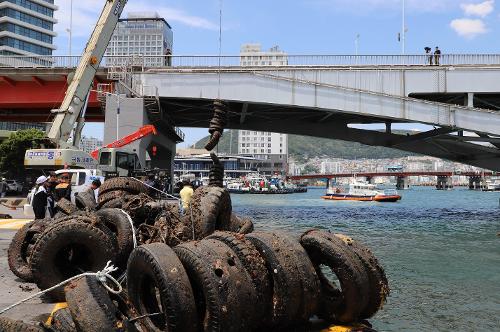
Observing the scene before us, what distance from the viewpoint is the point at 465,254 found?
16.7 meters

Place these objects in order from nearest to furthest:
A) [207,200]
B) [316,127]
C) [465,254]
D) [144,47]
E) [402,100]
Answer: [207,200] < [465,254] < [402,100] < [316,127] < [144,47]

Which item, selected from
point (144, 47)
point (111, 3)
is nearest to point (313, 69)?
point (111, 3)

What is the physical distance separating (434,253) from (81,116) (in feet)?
74.6

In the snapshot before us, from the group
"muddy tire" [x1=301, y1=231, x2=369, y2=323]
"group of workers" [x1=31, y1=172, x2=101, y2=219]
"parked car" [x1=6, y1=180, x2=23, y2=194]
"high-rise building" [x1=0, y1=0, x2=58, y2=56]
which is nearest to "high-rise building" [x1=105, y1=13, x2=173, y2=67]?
"high-rise building" [x1=0, y1=0, x2=58, y2=56]

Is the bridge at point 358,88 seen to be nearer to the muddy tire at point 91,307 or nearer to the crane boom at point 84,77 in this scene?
the crane boom at point 84,77

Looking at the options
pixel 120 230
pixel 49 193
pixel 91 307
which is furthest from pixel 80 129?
pixel 91 307

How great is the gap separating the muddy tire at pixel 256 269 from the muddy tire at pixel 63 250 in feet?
8.40

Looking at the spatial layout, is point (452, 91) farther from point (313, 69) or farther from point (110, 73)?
point (110, 73)

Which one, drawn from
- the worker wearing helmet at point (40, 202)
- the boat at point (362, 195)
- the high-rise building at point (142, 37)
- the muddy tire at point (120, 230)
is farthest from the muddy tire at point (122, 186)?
the high-rise building at point (142, 37)

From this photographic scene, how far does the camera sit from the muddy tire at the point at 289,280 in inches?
231

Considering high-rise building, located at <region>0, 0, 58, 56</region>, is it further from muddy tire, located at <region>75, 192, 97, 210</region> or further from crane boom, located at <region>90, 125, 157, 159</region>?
muddy tire, located at <region>75, 192, 97, 210</region>

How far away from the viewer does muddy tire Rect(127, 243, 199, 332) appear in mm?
5066

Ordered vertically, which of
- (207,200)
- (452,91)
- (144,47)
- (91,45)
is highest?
(144,47)

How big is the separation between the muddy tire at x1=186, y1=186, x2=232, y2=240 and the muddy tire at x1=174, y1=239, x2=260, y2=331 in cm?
304
